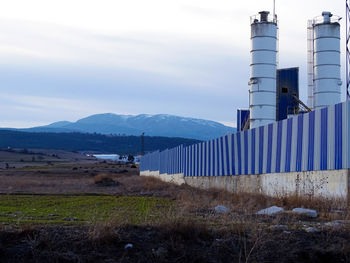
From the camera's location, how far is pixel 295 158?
19375 millimetres

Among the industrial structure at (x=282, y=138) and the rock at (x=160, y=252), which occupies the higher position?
the industrial structure at (x=282, y=138)

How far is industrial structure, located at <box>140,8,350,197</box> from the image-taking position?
16.9 m

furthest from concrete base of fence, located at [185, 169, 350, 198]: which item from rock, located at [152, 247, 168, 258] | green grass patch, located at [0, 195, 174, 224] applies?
rock, located at [152, 247, 168, 258]

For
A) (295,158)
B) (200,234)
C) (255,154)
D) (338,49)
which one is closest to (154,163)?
(338,49)

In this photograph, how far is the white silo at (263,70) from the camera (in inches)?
1399

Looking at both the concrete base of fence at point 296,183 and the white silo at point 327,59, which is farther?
the white silo at point 327,59

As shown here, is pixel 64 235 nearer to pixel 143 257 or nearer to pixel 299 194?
pixel 143 257

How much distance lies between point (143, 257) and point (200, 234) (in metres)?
1.24

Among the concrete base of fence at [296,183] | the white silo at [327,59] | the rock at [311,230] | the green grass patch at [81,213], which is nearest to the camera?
the rock at [311,230]

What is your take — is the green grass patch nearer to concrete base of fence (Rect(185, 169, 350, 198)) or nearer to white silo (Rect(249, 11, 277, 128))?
concrete base of fence (Rect(185, 169, 350, 198))

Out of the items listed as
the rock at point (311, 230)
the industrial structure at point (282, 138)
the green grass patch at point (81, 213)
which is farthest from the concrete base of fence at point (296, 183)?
the rock at point (311, 230)

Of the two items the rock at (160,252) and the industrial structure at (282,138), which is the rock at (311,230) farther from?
the industrial structure at (282,138)

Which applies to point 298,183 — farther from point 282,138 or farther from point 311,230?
point 311,230

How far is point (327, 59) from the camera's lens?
1391 inches
